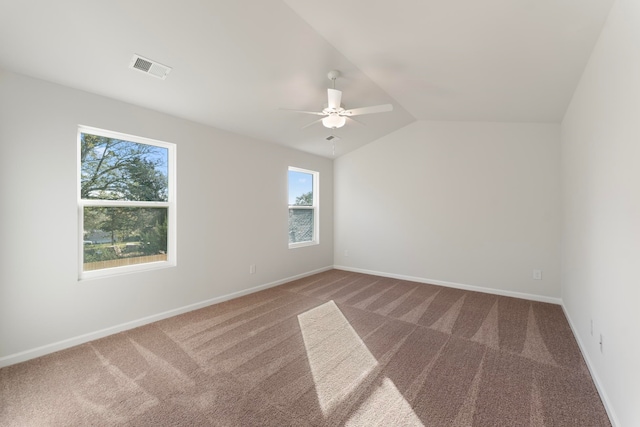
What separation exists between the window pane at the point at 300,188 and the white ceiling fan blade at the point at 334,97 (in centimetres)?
256

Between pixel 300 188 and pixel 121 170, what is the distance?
3.03 metres

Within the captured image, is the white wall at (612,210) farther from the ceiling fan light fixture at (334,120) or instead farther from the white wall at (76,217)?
the white wall at (76,217)

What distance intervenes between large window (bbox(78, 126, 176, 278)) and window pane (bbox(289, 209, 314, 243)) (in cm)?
225

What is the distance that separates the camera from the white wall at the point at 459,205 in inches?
156

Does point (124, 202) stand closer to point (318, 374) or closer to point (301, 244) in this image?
point (318, 374)

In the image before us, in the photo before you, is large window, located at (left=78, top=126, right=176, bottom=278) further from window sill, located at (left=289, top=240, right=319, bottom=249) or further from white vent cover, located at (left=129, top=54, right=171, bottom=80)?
window sill, located at (left=289, top=240, right=319, bottom=249)

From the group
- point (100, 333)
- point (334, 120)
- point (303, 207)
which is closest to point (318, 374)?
point (100, 333)

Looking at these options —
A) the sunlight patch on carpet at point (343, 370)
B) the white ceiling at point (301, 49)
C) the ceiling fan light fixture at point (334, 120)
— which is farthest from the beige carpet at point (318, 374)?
the white ceiling at point (301, 49)

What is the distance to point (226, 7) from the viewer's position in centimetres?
199

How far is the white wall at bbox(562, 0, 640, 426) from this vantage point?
144cm

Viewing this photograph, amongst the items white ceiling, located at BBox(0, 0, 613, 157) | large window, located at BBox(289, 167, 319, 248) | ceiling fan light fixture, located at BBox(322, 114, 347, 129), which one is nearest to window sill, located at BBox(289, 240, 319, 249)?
large window, located at BBox(289, 167, 319, 248)

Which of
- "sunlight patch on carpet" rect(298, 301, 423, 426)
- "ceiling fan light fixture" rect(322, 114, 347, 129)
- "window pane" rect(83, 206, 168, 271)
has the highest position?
"ceiling fan light fixture" rect(322, 114, 347, 129)

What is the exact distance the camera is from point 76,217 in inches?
104

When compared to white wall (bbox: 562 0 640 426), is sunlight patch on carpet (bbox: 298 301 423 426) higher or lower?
lower
